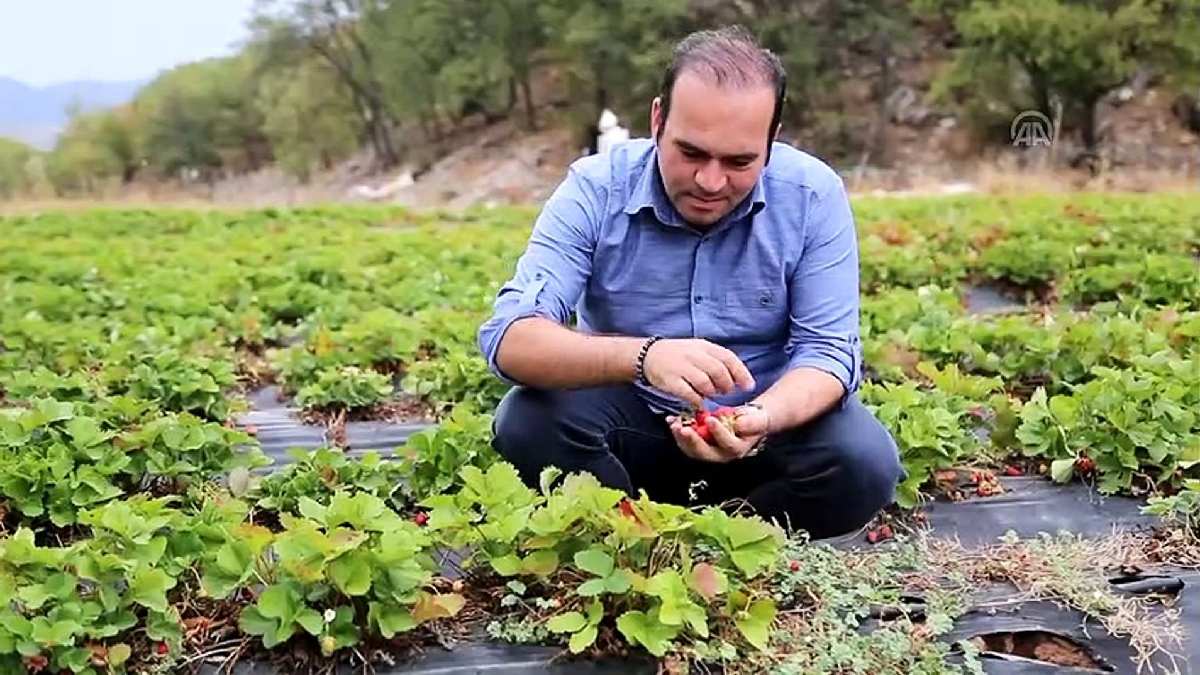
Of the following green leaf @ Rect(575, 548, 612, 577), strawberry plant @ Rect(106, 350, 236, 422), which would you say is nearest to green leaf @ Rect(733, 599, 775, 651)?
green leaf @ Rect(575, 548, 612, 577)

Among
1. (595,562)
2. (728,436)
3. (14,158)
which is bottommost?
(14,158)

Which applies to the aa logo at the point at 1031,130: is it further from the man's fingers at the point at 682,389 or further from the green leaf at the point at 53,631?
the green leaf at the point at 53,631

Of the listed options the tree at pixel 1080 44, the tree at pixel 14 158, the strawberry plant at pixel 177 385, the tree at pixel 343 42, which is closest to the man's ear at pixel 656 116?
the strawberry plant at pixel 177 385

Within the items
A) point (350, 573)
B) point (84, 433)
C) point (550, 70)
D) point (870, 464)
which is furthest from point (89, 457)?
point (550, 70)

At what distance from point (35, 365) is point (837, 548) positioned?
141 inches

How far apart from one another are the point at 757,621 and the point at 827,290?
952 millimetres

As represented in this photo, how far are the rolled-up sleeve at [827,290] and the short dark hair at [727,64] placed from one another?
267 mm

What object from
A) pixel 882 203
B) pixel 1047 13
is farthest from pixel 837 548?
pixel 1047 13

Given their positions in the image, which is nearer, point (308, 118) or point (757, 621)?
point (757, 621)

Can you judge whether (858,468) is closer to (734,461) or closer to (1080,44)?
(734,461)

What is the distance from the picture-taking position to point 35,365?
5250 millimetres

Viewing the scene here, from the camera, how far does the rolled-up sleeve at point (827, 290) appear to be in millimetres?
A: 2992

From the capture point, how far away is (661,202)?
118 inches

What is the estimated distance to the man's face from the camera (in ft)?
8.91
